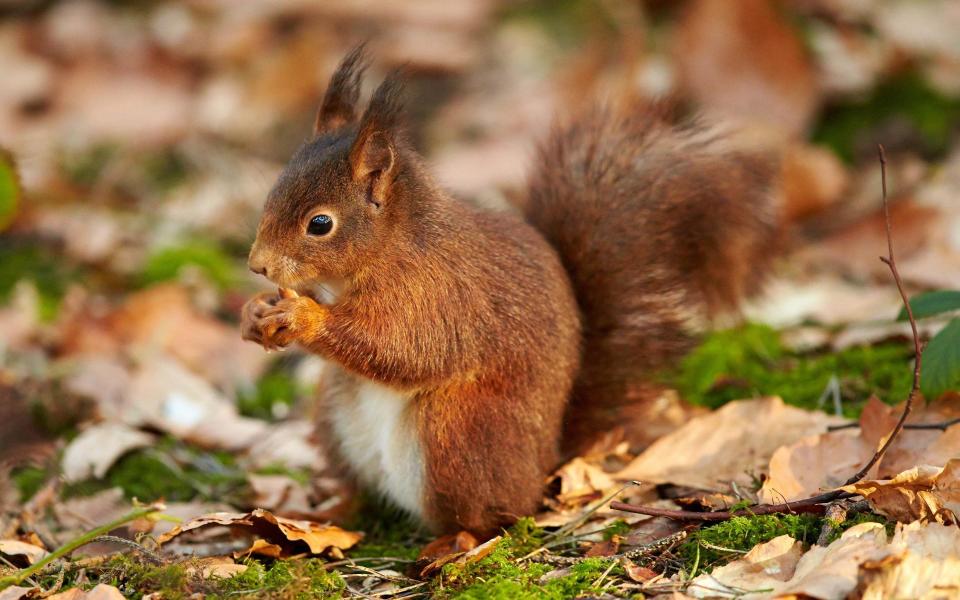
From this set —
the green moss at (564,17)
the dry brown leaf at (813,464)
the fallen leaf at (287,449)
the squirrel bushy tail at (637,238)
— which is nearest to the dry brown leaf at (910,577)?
the dry brown leaf at (813,464)

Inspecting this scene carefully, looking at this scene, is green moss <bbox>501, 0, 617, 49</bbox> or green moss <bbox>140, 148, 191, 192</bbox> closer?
green moss <bbox>140, 148, 191, 192</bbox>

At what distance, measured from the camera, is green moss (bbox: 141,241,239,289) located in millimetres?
4698

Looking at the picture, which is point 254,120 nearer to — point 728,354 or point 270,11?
point 270,11

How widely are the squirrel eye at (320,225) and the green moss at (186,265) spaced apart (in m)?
A: 2.42

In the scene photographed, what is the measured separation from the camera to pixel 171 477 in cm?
305

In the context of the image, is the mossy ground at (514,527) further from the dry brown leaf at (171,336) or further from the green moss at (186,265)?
the green moss at (186,265)

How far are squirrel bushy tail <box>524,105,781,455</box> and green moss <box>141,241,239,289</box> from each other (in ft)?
7.43

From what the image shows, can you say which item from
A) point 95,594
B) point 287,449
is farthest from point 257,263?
point 287,449

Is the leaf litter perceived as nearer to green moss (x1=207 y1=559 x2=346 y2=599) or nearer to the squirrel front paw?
green moss (x1=207 y1=559 x2=346 y2=599)

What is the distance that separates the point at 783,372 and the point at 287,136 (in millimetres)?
3564

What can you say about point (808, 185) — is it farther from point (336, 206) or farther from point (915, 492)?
point (336, 206)

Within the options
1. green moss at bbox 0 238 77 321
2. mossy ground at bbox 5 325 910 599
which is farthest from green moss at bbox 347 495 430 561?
green moss at bbox 0 238 77 321

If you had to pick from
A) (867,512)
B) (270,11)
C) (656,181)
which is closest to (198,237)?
(270,11)

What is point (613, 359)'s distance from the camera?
271 cm
